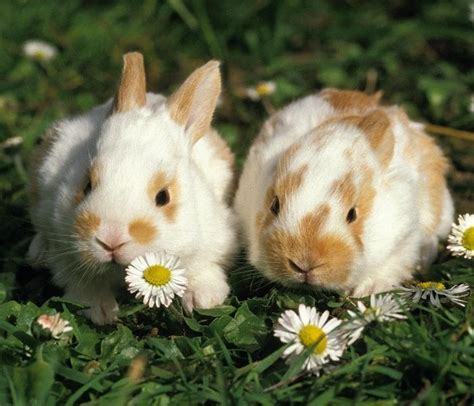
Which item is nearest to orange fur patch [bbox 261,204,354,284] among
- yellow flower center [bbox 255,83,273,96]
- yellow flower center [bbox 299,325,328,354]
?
yellow flower center [bbox 299,325,328,354]

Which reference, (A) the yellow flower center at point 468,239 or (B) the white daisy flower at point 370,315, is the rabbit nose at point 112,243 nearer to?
(B) the white daisy flower at point 370,315

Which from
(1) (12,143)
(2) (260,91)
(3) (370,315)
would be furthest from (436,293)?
(1) (12,143)

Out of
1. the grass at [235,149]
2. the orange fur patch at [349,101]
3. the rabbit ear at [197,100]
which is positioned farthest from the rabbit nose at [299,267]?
the orange fur patch at [349,101]

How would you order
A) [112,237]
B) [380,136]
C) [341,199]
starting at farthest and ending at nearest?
[380,136] < [341,199] < [112,237]

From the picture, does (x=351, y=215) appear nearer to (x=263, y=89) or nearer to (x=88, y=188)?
(x=88, y=188)

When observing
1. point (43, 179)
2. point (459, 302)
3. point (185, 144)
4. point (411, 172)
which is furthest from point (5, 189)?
point (459, 302)
